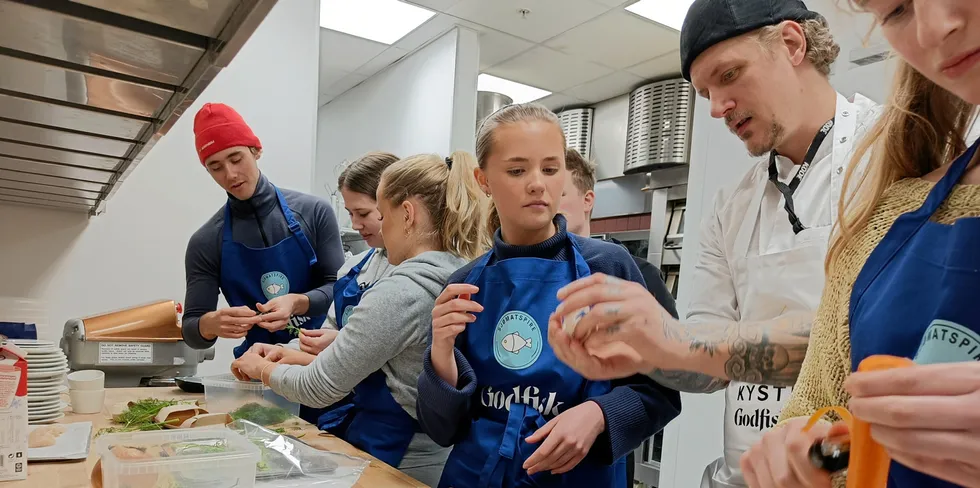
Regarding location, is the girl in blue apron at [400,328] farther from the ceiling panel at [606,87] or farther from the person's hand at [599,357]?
the ceiling panel at [606,87]

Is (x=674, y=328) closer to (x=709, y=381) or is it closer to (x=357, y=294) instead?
(x=709, y=381)

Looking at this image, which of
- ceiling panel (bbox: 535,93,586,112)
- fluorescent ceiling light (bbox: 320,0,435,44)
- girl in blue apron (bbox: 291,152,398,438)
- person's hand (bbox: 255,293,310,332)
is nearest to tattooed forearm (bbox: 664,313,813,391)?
girl in blue apron (bbox: 291,152,398,438)

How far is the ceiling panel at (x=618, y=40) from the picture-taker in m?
3.74

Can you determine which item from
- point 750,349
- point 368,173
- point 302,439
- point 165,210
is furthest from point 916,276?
point 165,210

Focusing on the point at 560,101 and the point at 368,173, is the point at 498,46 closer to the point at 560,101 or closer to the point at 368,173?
the point at 560,101

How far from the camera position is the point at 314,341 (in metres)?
1.75

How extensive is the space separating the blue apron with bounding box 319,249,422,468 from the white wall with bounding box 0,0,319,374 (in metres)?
1.95

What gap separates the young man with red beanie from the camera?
2186mm

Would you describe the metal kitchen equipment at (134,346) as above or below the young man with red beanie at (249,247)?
below

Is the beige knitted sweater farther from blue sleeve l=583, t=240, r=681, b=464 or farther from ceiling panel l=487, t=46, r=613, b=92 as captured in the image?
ceiling panel l=487, t=46, r=613, b=92

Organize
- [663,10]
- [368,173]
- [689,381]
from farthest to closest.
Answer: [663,10]
[368,173]
[689,381]

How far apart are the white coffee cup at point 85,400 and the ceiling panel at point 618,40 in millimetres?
3146

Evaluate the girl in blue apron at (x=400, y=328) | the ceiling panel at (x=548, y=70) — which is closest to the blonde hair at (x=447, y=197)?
the girl in blue apron at (x=400, y=328)

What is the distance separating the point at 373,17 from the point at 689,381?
3526 mm
